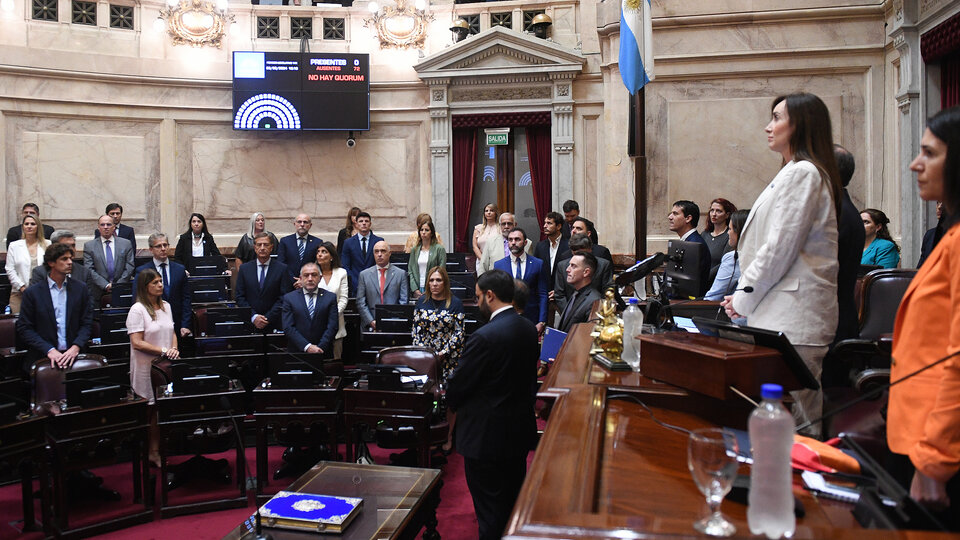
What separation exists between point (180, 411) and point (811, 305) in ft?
12.2

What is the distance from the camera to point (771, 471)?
1.19m

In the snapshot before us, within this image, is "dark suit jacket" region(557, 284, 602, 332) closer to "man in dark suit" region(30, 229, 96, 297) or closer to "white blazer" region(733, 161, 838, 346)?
"white blazer" region(733, 161, 838, 346)

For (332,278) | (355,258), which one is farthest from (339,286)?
(355,258)

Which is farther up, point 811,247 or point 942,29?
point 942,29

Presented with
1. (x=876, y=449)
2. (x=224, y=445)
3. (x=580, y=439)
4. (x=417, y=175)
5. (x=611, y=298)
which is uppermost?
(x=417, y=175)

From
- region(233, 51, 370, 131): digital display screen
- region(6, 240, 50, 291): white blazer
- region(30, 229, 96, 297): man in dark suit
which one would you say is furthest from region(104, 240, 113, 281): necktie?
region(233, 51, 370, 131): digital display screen

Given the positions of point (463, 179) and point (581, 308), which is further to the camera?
point (463, 179)

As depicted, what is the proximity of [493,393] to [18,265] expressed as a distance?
5761mm

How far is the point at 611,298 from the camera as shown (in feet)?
9.05

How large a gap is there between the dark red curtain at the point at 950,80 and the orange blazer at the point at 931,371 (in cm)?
508

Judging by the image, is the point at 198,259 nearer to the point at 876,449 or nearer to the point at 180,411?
the point at 180,411

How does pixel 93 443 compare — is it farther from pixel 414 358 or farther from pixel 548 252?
pixel 548 252

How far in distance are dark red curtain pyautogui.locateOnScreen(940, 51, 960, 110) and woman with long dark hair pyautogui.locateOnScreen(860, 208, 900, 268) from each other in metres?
1.25

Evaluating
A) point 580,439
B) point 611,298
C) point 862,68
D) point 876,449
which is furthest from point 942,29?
point 580,439
